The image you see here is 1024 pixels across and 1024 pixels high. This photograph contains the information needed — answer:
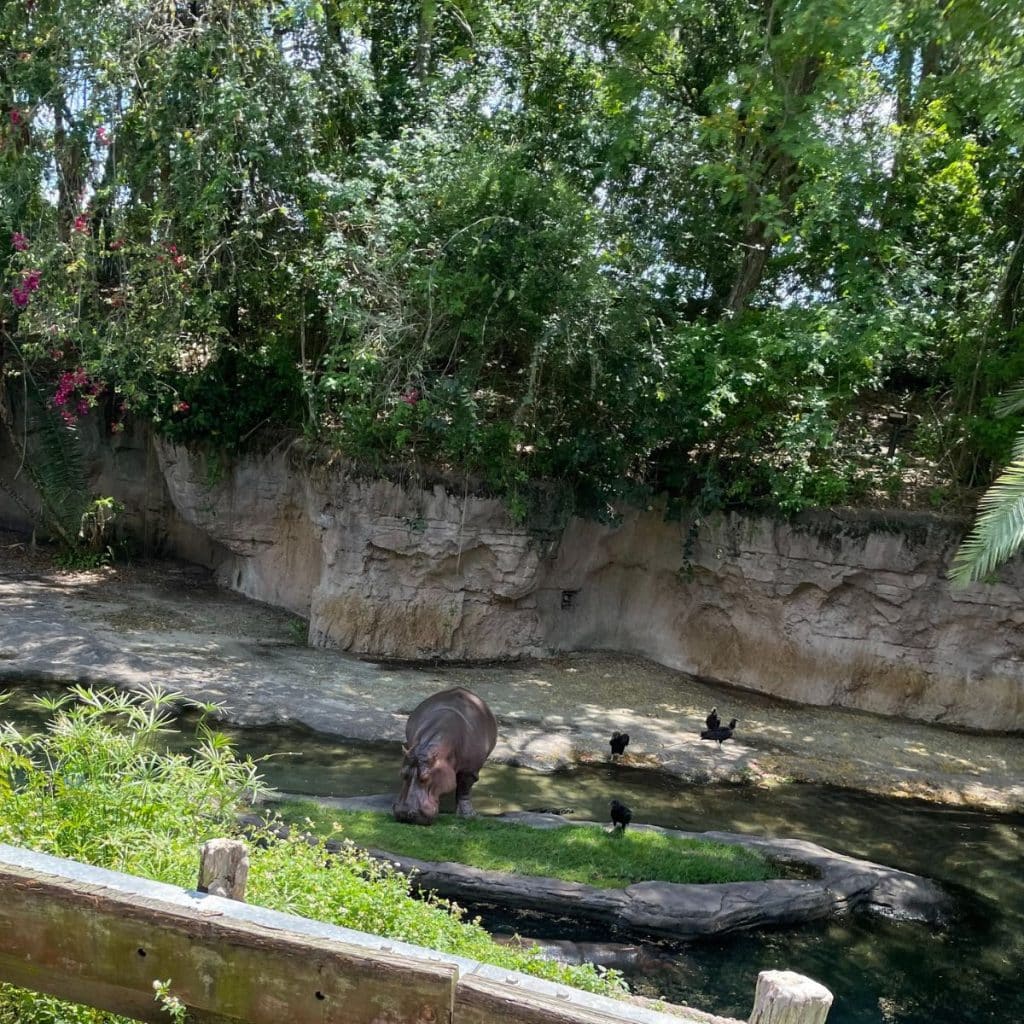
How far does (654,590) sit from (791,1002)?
11.9 meters

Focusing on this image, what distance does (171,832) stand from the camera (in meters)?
4.96

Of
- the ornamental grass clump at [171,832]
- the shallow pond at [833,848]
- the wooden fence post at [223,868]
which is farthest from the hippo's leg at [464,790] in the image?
the wooden fence post at [223,868]

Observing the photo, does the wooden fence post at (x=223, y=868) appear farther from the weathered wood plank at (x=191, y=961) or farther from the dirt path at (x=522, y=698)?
the dirt path at (x=522, y=698)

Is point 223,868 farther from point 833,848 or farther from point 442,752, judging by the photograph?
point 833,848

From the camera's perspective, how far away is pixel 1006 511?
26.7 ft

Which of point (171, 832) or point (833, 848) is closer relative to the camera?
point (171, 832)

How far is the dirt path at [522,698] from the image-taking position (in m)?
10.8

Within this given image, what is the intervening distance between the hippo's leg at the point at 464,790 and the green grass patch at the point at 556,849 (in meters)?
0.38

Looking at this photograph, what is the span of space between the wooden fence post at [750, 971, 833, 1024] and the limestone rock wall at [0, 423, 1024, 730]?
1050cm

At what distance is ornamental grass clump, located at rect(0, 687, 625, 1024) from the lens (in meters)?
4.55

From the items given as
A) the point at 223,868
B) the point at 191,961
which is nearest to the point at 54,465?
the point at 223,868

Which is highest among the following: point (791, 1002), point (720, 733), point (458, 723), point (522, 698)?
point (791, 1002)

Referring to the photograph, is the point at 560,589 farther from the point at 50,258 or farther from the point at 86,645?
the point at 50,258

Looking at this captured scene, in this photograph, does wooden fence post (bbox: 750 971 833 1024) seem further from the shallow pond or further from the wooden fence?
the shallow pond
